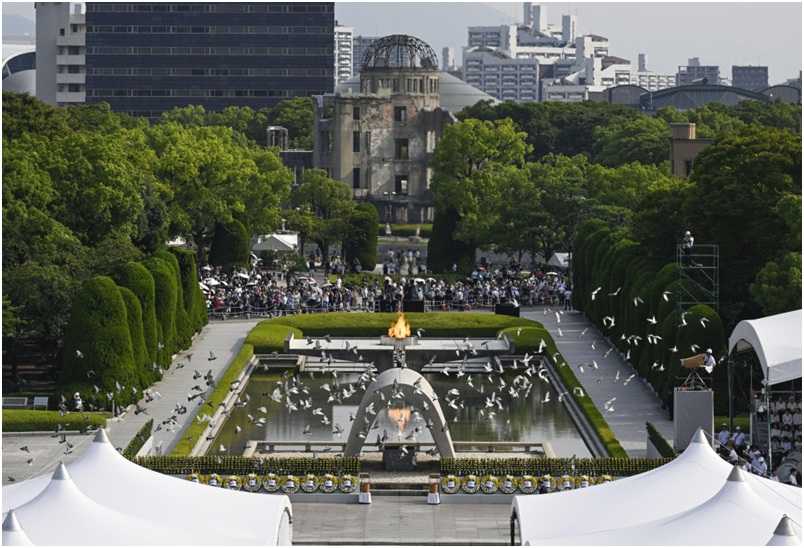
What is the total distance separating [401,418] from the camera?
48.9 meters

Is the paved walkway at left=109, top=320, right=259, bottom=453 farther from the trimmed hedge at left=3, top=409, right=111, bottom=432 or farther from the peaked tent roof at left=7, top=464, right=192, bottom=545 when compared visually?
the peaked tent roof at left=7, top=464, right=192, bottom=545

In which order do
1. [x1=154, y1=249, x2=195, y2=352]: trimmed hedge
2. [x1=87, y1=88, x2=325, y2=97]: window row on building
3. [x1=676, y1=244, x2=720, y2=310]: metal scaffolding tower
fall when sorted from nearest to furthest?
[x1=676, y1=244, x2=720, y2=310]: metal scaffolding tower
[x1=154, y1=249, x2=195, y2=352]: trimmed hedge
[x1=87, y1=88, x2=325, y2=97]: window row on building

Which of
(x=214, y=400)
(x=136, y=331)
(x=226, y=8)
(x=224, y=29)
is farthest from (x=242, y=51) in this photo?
(x=214, y=400)

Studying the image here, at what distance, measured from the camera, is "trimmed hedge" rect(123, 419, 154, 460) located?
43428 mm

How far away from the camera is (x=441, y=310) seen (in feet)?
261

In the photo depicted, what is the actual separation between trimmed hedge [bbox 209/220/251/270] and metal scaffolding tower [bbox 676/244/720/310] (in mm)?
32195

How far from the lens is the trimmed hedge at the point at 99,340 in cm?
5203

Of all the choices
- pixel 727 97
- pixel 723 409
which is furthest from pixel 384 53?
pixel 723 409

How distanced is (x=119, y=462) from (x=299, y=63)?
157946 millimetres

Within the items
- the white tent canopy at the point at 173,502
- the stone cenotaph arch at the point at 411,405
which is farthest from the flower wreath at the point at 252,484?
the white tent canopy at the point at 173,502

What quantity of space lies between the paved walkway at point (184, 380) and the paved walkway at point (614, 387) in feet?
35.3

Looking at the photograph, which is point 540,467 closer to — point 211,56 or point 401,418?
point 401,418

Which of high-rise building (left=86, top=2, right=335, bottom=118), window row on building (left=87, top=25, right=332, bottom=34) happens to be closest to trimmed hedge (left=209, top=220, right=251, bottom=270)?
high-rise building (left=86, top=2, right=335, bottom=118)

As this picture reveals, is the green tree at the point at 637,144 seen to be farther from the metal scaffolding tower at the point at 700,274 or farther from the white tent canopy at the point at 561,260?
the metal scaffolding tower at the point at 700,274
